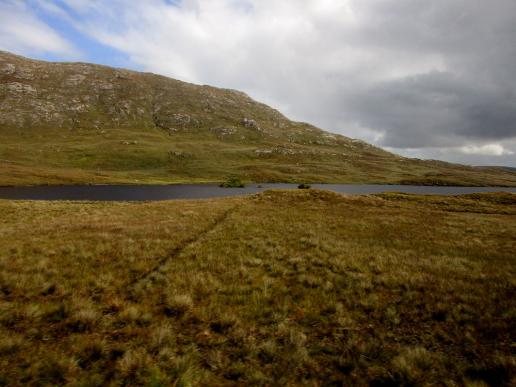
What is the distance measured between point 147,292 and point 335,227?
17.9 meters

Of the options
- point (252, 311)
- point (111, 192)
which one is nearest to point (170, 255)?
point (252, 311)

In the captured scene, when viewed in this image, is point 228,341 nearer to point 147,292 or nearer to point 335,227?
point 147,292

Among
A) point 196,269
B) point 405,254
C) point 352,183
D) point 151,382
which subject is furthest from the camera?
point 352,183

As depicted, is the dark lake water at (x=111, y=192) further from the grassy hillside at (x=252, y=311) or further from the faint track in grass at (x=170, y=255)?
the grassy hillside at (x=252, y=311)

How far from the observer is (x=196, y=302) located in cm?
938

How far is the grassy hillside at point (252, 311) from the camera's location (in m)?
6.04

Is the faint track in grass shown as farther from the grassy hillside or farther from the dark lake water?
the dark lake water

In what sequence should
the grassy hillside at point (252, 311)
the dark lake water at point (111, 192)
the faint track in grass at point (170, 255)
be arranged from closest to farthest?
1. the grassy hillside at point (252, 311)
2. the faint track in grass at point (170, 255)
3. the dark lake water at point (111, 192)

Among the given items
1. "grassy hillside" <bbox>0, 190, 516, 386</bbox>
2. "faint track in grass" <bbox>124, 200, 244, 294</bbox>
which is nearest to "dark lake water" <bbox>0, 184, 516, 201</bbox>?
"faint track in grass" <bbox>124, 200, 244, 294</bbox>

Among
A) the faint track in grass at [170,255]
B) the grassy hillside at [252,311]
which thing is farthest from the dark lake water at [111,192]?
the grassy hillside at [252,311]

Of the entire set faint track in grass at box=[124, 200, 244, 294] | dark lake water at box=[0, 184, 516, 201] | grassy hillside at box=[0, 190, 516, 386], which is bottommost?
dark lake water at box=[0, 184, 516, 201]

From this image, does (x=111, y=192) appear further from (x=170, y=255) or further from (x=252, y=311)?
(x=252, y=311)

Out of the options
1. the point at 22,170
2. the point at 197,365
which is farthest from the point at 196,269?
the point at 22,170

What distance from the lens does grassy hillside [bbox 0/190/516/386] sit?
19.8 ft
